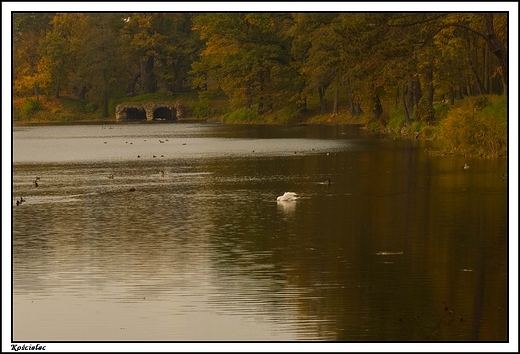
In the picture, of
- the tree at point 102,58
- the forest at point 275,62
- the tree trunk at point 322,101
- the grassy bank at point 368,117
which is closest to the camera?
the forest at point 275,62

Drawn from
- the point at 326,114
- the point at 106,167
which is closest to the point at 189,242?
the point at 106,167

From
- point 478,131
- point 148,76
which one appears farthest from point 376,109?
point 148,76

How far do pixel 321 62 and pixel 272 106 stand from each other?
57.0 feet

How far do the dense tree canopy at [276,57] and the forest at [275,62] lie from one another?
111mm

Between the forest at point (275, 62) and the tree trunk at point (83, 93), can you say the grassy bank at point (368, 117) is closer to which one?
the forest at point (275, 62)

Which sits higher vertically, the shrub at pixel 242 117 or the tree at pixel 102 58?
the tree at pixel 102 58

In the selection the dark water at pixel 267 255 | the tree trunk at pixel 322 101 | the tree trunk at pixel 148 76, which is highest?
the tree trunk at pixel 148 76

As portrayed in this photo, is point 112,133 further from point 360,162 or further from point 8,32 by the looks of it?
point 8,32

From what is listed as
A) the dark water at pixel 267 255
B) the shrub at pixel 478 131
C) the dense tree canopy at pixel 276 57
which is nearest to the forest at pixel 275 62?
the dense tree canopy at pixel 276 57

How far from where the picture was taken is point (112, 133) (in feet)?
275

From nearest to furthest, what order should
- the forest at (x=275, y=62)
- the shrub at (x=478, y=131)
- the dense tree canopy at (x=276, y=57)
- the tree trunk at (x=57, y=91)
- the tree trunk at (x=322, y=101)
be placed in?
the dense tree canopy at (x=276, y=57), the forest at (x=275, y=62), the shrub at (x=478, y=131), the tree trunk at (x=322, y=101), the tree trunk at (x=57, y=91)

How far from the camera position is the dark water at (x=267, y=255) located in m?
14.9

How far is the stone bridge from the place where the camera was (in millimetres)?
120625

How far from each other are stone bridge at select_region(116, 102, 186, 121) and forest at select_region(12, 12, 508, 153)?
6.35 feet
